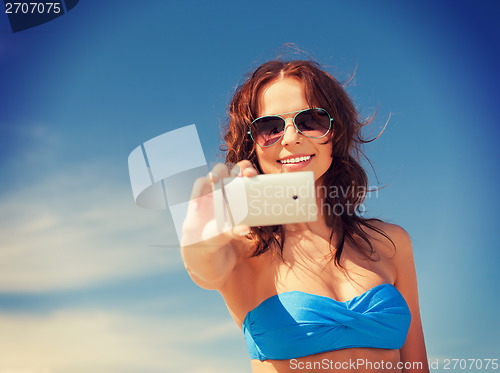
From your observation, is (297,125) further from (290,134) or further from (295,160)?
(295,160)

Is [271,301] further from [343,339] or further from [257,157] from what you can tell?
[257,157]

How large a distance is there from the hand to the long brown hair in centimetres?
91

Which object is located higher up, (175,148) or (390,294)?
(175,148)

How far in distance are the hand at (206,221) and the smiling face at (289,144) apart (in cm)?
87

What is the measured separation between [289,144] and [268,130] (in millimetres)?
182

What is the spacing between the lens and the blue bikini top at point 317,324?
2953 millimetres

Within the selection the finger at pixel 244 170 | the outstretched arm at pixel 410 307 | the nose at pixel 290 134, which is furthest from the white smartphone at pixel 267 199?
the outstretched arm at pixel 410 307

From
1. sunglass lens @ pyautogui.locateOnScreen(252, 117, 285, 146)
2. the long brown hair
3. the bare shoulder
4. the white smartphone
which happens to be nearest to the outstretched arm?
the bare shoulder

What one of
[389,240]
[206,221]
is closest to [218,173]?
[206,221]

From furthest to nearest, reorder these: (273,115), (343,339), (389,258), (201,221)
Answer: (389,258) < (273,115) < (343,339) < (201,221)

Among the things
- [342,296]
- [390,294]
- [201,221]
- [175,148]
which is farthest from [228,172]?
[390,294]

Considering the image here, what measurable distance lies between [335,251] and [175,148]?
1.31 metres

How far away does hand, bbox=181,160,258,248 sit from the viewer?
2336mm

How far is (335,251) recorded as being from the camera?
3412mm
